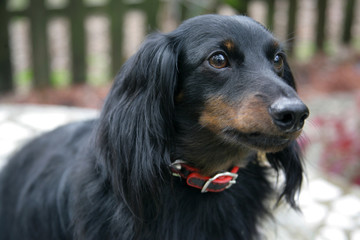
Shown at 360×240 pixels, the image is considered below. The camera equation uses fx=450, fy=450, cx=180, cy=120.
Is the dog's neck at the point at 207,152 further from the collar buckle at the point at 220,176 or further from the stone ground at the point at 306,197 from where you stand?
the stone ground at the point at 306,197

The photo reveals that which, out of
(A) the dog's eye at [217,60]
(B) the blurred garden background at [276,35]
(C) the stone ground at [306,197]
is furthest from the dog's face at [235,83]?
(B) the blurred garden background at [276,35]

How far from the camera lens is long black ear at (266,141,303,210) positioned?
2.34 metres

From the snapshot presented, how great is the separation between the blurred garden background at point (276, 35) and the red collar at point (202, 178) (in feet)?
3.74

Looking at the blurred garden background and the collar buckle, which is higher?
the collar buckle

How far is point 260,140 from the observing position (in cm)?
187

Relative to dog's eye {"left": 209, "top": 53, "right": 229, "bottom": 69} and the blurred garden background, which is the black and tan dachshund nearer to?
dog's eye {"left": 209, "top": 53, "right": 229, "bottom": 69}

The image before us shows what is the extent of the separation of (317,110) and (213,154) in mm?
4013

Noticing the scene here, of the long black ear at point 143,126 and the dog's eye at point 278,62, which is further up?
the dog's eye at point 278,62

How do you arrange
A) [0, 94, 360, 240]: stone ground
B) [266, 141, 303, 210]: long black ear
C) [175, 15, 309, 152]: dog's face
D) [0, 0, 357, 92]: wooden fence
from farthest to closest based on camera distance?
[0, 0, 357, 92]: wooden fence, [0, 94, 360, 240]: stone ground, [266, 141, 303, 210]: long black ear, [175, 15, 309, 152]: dog's face

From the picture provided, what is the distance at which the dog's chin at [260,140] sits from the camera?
1.84m

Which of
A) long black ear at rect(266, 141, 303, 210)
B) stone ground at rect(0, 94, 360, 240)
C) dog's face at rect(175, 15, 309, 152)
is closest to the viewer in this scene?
dog's face at rect(175, 15, 309, 152)

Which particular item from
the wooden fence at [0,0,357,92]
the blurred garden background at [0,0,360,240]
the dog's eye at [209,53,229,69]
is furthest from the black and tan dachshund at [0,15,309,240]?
the wooden fence at [0,0,357,92]

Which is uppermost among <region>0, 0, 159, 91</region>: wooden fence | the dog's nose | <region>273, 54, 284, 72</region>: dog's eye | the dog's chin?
<region>273, 54, 284, 72</region>: dog's eye

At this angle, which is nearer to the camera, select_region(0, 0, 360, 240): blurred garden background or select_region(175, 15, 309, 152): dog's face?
select_region(175, 15, 309, 152): dog's face
